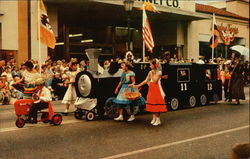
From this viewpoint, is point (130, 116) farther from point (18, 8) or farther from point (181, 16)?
point (181, 16)

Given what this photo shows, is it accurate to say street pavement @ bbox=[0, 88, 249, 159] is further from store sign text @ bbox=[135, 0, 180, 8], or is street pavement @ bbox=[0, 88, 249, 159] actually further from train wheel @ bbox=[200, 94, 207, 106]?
store sign text @ bbox=[135, 0, 180, 8]

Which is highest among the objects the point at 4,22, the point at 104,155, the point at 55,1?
the point at 55,1

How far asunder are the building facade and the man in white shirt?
1173 cm

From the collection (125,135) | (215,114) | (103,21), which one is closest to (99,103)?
(125,135)

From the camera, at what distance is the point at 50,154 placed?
6371 millimetres

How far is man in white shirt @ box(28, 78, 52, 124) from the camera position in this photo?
889cm

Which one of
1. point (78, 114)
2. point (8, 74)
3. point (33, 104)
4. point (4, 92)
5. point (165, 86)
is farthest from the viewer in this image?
point (8, 74)

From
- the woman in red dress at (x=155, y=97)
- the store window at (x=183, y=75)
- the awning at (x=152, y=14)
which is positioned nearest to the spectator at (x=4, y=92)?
the store window at (x=183, y=75)

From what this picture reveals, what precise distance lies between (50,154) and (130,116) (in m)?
4.50

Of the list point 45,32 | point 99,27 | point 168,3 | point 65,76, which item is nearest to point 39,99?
point 45,32

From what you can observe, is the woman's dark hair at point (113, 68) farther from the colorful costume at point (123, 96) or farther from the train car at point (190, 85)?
the train car at point (190, 85)

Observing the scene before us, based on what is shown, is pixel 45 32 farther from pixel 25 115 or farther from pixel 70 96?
pixel 25 115

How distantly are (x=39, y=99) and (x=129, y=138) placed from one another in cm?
260

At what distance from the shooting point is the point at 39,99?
8961 millimetres
